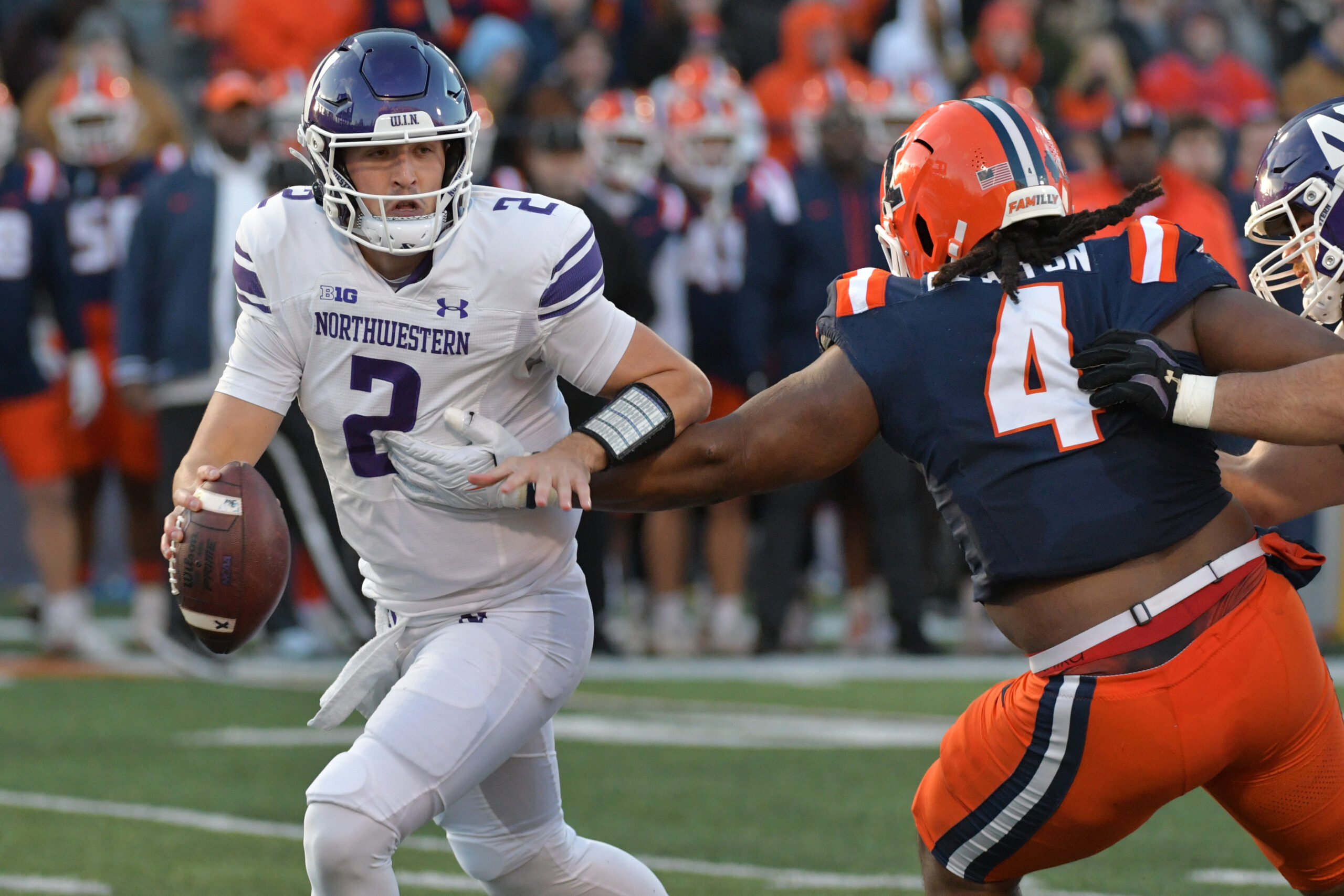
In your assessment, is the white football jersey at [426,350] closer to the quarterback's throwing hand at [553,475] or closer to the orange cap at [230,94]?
the quarterback's throwing hand at [553,475]

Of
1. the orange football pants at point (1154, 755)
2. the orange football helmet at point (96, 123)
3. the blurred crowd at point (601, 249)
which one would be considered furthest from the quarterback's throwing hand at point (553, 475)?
the orange football helmet at point (96, 123)

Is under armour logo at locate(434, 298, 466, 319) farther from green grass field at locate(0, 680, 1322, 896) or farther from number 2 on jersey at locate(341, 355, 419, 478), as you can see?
green grass field at locate(0, 680, 1322, 896)

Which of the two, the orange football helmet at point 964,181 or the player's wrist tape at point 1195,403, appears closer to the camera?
the player's wrist tape at point 1195,403

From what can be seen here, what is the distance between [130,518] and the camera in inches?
344

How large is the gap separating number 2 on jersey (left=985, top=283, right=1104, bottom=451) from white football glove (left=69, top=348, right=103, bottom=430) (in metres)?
6.61

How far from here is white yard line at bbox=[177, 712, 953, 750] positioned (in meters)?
6.40

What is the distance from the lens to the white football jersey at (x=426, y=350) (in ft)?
10.6

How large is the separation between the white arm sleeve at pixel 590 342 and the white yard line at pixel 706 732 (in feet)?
10.8

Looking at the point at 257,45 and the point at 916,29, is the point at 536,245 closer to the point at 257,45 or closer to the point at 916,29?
the point at 257,45

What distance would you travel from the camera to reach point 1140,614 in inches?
108

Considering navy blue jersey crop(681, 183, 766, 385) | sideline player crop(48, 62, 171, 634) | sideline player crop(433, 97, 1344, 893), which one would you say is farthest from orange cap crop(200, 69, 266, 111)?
sideline player crop(433, 97, 1344, 893)

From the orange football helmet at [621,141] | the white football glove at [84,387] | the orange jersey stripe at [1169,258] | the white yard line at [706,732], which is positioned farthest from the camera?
the orange football helmet at [621,141]

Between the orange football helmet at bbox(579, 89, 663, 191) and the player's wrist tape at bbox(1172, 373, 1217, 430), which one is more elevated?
the player's wrist tape at bbox(1172, 373, 1217, 430)

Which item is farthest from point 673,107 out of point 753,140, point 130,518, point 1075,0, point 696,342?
point 1075,0
